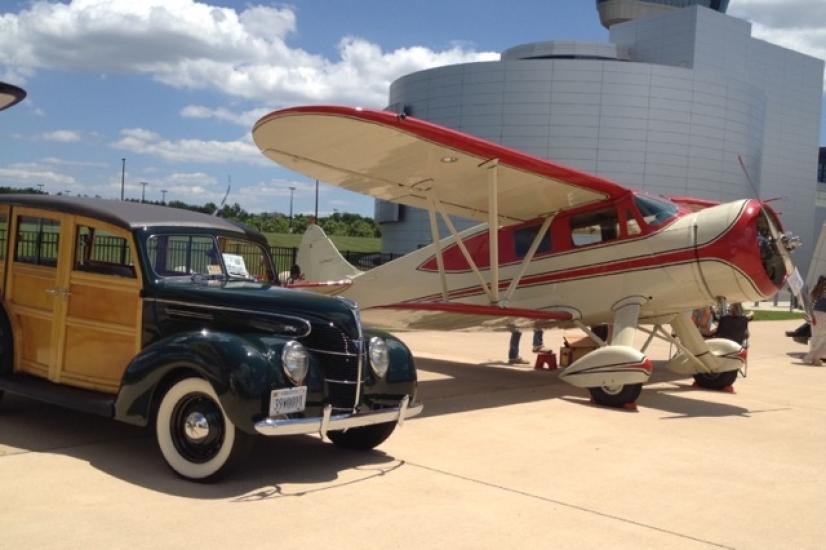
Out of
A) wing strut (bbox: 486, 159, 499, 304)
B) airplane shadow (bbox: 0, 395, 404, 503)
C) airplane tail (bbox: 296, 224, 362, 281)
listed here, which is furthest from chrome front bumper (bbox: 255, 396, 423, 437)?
airplane tail (bbox: 296, 224, 362, 281)

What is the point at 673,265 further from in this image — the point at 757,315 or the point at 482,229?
the point at 757,315

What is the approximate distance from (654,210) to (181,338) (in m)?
6.56

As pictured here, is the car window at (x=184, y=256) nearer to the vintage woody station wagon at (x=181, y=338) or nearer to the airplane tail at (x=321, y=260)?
the vintage woody station wagon at (x=181, y=338)

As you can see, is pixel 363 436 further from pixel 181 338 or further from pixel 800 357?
pixel 800 357

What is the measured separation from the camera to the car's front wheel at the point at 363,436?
229 inches

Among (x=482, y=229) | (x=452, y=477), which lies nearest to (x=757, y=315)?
(x=482, y=229)

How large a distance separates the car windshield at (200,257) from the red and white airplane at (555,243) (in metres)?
2.13

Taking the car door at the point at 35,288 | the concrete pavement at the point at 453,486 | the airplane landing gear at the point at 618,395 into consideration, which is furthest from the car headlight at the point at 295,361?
the airplane landing gear at the point at 618,395

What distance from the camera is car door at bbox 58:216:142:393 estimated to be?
18.2 ft

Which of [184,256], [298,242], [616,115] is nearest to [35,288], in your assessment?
[184,256]

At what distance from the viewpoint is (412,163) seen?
9.12 m

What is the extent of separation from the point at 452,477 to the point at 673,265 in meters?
4.88

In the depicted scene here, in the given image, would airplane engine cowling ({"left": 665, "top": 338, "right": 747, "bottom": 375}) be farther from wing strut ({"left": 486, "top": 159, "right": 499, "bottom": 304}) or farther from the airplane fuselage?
wing strut ({"left": 486, "top": 159, "right": 499, "bottom": 304})

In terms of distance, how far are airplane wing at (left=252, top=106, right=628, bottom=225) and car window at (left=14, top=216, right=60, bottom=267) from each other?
105 inches
